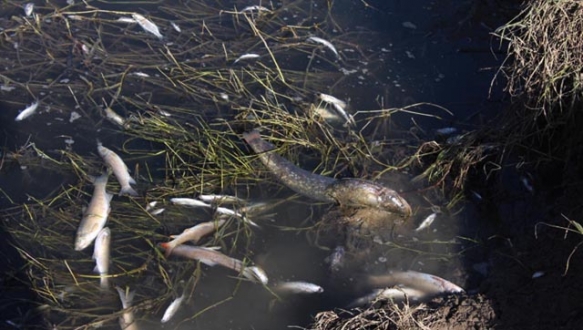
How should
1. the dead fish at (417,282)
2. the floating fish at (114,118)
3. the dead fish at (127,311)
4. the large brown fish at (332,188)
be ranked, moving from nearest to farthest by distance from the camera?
the dead fish at (127,311)
the dead fish at (417,282)
the large brown fish at (332,188)
the floating fish at (114,118)

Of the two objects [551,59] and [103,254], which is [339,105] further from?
[103,254]

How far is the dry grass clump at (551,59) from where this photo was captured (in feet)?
16.0

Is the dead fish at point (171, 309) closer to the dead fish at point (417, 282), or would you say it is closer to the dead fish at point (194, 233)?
the dead fish at point (194, 233)

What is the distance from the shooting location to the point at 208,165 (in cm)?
542

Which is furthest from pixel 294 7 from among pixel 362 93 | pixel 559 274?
pixel 559 274

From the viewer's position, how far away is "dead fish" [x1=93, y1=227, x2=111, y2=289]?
4723 millimetres

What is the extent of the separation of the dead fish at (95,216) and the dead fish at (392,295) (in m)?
1.80

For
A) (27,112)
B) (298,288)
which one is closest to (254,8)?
(27,112)

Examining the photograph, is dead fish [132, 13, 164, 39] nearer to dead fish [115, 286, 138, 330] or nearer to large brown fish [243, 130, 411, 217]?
large brown fish [243, 130, 411, 217]

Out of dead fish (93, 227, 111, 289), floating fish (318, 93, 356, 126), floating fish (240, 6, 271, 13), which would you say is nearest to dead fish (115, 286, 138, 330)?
dead fish (93, 227, 111, 289)

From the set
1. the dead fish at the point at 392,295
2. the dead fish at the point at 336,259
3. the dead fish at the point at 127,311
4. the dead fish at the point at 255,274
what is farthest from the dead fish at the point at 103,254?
the dead fish at the point at 392,295

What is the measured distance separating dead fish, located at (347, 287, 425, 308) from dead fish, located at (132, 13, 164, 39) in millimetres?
3361

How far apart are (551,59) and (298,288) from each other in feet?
7.47

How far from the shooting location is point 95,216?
5.04 meters
